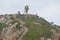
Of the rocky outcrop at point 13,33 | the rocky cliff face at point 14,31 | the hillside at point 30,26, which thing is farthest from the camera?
the hillside at point 30,26

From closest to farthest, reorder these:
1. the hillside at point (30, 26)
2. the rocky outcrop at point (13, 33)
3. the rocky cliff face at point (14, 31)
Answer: the rocky outcrop at point (13, 33) < the rocky cliff face at point (14, 31) < the hillside at point (30, 26)

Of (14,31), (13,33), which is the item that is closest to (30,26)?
(14,31)

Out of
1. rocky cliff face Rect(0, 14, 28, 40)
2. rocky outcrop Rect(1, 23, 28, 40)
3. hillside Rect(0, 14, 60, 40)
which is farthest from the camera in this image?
hillside Rect(0, 14, 60, 40)

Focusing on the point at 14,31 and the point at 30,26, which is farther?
the point at 30,26

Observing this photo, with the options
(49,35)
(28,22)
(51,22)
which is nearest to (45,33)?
(49,35)

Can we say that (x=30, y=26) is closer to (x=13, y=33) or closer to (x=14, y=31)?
(x=14, y=31)

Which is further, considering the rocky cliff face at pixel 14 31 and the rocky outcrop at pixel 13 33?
the rocky cliff face at pixel 14 31

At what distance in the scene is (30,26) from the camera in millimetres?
144250

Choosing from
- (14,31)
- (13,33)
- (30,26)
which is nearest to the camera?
(13,33)

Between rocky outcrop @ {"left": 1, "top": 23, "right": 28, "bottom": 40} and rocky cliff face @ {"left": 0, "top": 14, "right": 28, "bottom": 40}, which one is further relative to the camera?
rocky cliff face @ {"left": 0, "top": 14, "right": 28, "bottom": 40}

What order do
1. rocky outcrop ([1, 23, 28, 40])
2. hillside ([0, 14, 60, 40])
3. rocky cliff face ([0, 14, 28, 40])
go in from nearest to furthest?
1. rocky outcrop ([1, 23, 28, 40])
2. rocky cliff face ([0, 14, 28, 40])
3. hillside ([0, 14, 60, 40])

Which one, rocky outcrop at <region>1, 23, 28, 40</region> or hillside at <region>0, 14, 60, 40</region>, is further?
hillside at <region>0, 14, 60, 40</region>

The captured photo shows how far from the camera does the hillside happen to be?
453 feet

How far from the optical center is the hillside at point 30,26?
453ft
